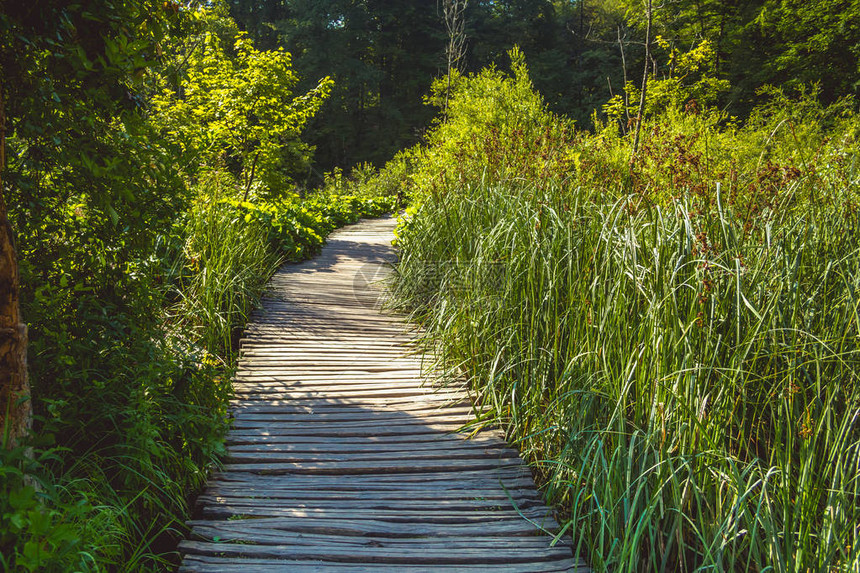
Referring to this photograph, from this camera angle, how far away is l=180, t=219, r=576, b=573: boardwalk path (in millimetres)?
2111

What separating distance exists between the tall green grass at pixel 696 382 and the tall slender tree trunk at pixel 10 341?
6.37 ft

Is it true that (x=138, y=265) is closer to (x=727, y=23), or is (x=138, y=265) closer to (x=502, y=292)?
(x=502, y=292)

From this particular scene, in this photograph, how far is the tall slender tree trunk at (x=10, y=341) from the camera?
5.60 feet

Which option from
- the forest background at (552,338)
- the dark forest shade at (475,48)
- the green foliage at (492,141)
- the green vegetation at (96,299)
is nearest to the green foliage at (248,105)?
the green foliage at (492,141)

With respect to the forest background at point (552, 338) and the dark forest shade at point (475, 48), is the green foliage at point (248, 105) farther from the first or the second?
the dark forest shade at point (475, 48)

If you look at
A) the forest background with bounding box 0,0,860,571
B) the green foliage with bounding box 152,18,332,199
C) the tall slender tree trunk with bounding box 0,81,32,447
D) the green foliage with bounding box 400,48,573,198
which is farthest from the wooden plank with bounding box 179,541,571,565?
the green foliage with bounding box 152,18,332,199

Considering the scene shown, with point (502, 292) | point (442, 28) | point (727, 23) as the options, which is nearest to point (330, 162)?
point (442, 28)

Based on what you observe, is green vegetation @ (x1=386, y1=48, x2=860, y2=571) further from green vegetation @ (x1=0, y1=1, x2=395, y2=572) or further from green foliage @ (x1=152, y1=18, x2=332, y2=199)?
green foliage @ (x1=152, y1=18, x2=332, y2=199)

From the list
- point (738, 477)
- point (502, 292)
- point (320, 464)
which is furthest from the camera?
point (502, 292)

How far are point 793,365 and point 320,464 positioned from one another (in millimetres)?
2125

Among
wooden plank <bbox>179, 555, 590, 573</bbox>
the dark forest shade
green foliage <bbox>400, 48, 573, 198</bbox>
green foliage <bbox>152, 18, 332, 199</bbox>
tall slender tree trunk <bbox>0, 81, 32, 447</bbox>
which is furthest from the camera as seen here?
A: the dark forest shade

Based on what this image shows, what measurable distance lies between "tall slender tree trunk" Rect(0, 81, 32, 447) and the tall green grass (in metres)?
1.94

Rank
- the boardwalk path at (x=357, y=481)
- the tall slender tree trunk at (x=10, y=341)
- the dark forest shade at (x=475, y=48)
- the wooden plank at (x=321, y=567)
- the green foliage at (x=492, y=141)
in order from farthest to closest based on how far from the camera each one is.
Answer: the dark forest shade at (x=475, y=48), the green foliage at (x=492, y=141), the boardwalk path at (x=357, y=481), the wooden plank at (x=321, y=567), the tall slender tree trunk at (x=10, y=341)

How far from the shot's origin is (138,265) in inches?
99.5
